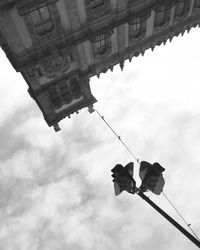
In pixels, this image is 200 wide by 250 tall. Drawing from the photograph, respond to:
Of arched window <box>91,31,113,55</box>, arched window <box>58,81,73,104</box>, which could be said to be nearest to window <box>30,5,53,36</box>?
arched window <box>91,31,113,55</box>

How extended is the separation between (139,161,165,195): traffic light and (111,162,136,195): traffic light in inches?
12.2

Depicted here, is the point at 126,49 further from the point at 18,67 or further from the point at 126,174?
the point at 126,174

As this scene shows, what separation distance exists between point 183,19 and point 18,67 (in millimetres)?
17583

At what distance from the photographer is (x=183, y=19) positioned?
3416cm

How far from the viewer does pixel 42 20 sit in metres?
24.3

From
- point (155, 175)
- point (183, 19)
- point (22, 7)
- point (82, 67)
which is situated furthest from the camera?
point (183, 19)

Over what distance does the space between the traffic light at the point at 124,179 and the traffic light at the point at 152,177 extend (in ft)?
1.02

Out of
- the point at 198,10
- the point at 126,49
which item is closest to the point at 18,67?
the point at 126,49

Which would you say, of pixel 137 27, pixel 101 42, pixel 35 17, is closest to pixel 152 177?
pixel 35 17

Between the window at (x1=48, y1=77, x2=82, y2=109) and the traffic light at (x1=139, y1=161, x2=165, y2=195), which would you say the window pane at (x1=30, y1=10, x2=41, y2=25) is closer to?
the window at (x1=48, y1=77, x2=82, y2=109)

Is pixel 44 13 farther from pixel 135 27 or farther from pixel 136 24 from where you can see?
pixel 135 27

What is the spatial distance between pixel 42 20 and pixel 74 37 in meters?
3.11

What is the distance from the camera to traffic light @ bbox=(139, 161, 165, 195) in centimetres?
941

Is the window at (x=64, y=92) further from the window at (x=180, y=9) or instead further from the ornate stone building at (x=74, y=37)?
→ the window at (x=180, y=9)
